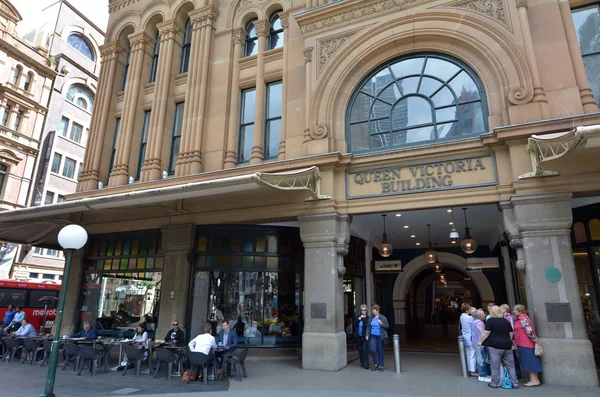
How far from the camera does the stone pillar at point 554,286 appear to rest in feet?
25.6

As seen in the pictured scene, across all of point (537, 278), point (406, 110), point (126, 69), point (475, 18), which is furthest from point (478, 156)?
point (126, 69)

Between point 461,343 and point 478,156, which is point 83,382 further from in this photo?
Result: point 478,156

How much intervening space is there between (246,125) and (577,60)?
987 cm


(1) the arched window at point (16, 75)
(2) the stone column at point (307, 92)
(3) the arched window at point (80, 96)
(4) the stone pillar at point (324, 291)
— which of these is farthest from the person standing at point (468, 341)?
(3) the arched window at point (80, 96)

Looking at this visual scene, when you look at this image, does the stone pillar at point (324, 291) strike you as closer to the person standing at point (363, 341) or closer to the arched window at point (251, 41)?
the person standing at point (363, 341)

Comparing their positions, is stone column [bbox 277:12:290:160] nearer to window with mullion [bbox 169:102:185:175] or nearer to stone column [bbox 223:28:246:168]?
stone column [bbox 223:28:246:168]

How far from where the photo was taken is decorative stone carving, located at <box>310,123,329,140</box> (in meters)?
11.3

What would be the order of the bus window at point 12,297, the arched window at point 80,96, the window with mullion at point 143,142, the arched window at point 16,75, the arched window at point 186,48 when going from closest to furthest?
the window with mullion at point 143,142 < the arched window at point 186,48 < the bus window at point 12,297 < the arched window at point 16,75 < the arched window at point 80,96

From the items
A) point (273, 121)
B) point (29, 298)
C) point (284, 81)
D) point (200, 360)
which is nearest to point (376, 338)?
point (200, 360)

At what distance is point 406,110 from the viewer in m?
11.0

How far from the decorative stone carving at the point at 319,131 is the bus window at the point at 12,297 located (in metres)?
18.5

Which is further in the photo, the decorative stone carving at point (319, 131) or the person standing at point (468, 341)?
the decorative stone carving at point (319, 131)

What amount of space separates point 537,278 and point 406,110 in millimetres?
5544

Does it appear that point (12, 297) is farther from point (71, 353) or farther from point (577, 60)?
point (577, 60)
